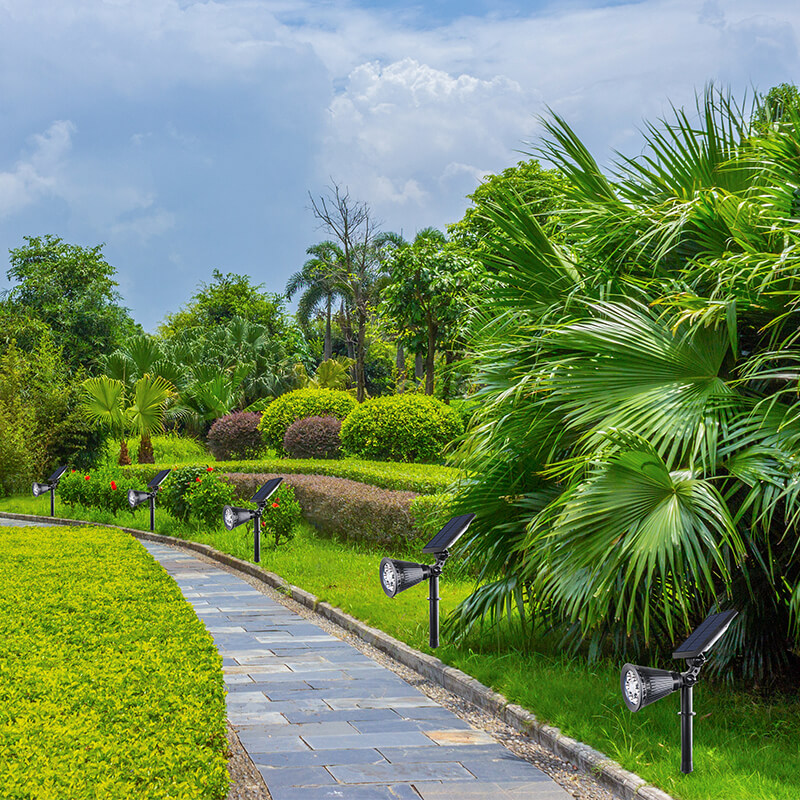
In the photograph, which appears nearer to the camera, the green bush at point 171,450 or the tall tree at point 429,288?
the tall tree at point 429,288

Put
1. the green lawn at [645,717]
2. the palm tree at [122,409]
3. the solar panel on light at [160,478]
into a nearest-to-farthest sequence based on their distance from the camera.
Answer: the green lawn at [645,717], the solar panel on light at [160,478], the palm tree at [122,409]

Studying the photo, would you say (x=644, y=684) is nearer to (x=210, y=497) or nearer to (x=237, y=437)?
(x=210, y=497)

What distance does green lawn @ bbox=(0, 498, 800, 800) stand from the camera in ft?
13.8

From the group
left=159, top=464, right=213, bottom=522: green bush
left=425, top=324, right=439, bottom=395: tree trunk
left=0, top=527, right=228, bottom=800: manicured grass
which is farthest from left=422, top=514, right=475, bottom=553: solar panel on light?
left=425, top=324, right=439, bottom=395: tree trunk

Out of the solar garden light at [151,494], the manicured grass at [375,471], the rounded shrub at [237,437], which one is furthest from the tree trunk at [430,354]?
the solar garden light at [151,494]

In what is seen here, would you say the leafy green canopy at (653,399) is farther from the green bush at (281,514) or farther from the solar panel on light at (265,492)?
the green bush at (281,514)

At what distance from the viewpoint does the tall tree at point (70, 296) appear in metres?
41.6

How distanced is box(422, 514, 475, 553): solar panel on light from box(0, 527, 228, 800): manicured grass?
1786mm

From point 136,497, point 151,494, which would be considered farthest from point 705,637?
point 151,494

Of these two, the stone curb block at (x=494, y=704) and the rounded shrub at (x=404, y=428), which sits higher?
the rounded shrub at (x=404, y=428)

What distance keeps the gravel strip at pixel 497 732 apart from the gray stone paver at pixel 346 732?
0.08 metres

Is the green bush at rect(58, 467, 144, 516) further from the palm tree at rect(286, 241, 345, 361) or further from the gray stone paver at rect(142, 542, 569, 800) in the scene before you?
the palm tree at rect(286, 241, 345, 361)

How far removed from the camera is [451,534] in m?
6.53

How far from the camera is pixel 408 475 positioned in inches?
583
